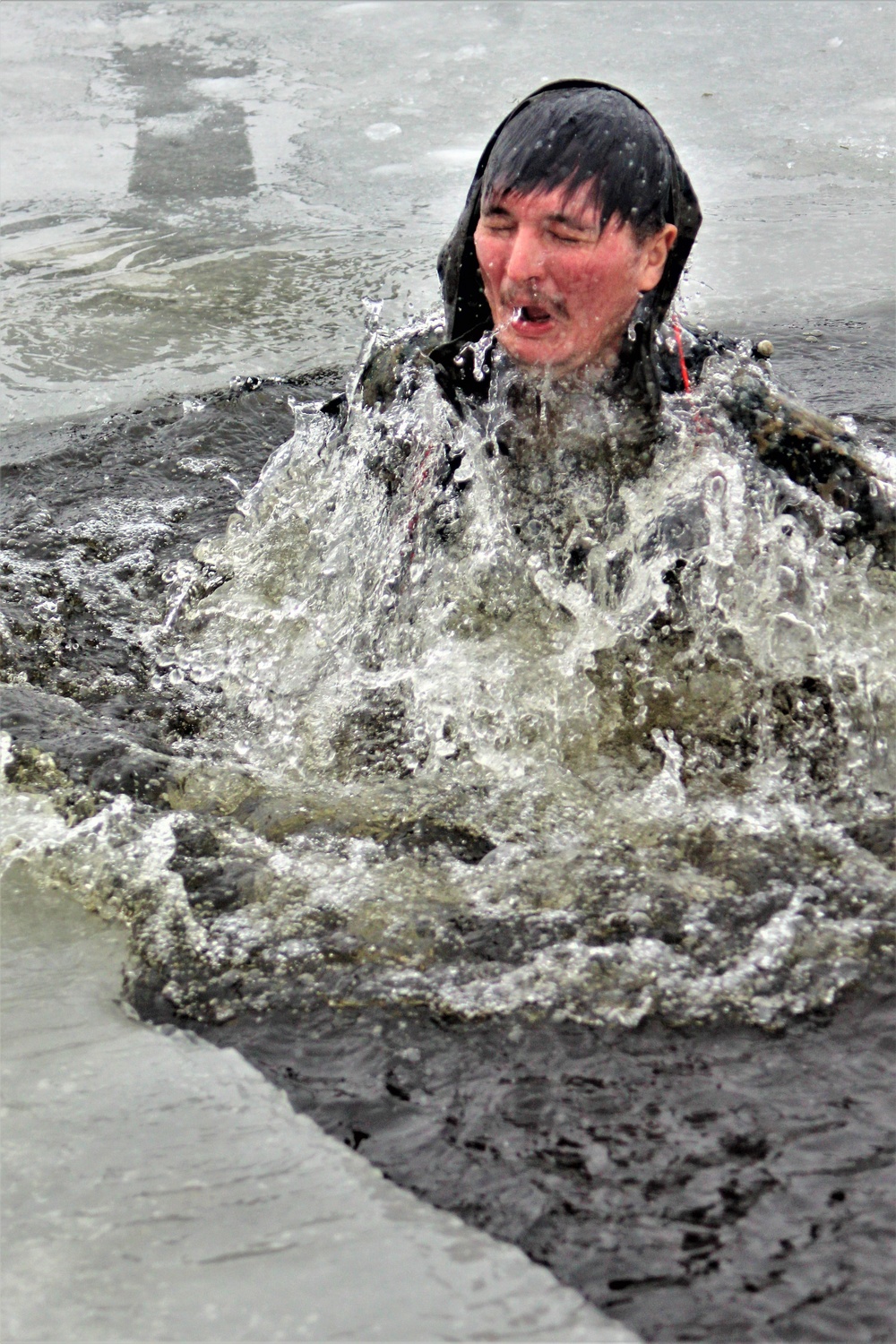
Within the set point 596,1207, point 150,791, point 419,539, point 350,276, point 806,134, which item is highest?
point 806,134

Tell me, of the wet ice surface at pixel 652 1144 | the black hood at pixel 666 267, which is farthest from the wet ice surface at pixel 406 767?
the black hood at pixel 666 267

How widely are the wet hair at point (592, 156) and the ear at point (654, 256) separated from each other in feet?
0.08

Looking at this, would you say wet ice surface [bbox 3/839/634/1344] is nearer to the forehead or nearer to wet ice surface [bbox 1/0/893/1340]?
wet ice surface [bbox 1/0/893/1340]

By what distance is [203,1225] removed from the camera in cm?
158

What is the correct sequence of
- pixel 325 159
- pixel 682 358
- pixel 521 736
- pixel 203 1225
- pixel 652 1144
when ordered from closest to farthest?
→ pixel 203 1225 < pixel 652 1144 < pixel 521 736 < pixel 682 358 < pixel 325 159

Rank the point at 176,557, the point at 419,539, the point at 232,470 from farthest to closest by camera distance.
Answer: the point at 232,470 → the point at 176,557 → the point at 419,539

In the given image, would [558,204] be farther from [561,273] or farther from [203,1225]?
[203,1225]

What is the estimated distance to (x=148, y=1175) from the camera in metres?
1.66

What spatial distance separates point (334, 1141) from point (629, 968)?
1.92 ft

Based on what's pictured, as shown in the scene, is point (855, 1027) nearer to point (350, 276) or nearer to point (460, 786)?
point (460, 786)

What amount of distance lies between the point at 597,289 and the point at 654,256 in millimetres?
171

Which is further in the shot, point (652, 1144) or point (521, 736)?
point (521, 736)

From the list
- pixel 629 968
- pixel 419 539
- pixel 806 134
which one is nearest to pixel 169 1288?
pixel 629 968

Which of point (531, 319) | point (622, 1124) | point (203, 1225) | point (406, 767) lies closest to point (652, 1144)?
point (622, 1124)
